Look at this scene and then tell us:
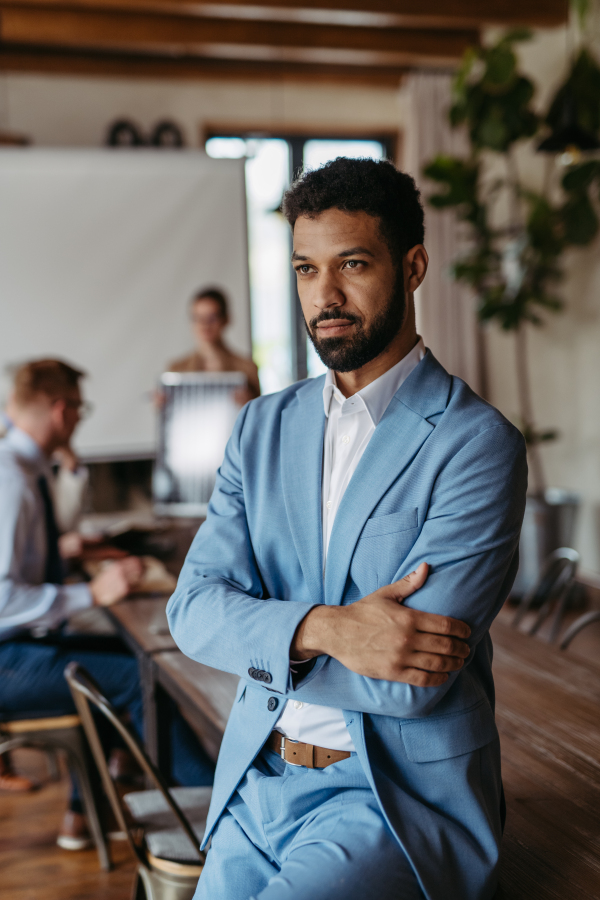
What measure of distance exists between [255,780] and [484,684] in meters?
0.38

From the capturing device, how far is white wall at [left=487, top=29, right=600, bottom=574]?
491 cm

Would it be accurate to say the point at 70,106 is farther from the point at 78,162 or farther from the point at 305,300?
the point at 305,300

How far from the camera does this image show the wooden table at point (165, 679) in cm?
170

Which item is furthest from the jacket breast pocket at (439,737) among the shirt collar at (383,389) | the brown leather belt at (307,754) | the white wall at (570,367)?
the white wall at (570,367)

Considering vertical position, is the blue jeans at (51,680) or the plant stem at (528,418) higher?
the plant stem at (528,418)

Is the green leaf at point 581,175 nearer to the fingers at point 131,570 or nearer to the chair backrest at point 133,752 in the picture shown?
the fingers at point 131,570

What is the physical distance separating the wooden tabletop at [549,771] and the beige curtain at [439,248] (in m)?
4.09

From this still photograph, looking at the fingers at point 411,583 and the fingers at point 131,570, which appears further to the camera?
the fingers at point 131,570

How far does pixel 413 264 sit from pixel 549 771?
915 mm

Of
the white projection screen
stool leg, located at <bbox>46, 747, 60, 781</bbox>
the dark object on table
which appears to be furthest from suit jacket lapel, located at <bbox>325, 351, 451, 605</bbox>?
the dark object on table

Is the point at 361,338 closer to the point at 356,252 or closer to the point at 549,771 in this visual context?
the point at 356,252

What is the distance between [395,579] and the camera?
1178 mm

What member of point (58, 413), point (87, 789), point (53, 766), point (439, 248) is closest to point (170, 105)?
point (439, 248)

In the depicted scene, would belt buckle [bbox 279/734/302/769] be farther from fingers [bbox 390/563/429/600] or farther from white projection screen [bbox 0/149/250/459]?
white projection screen [bbox 0/149/250/459]
